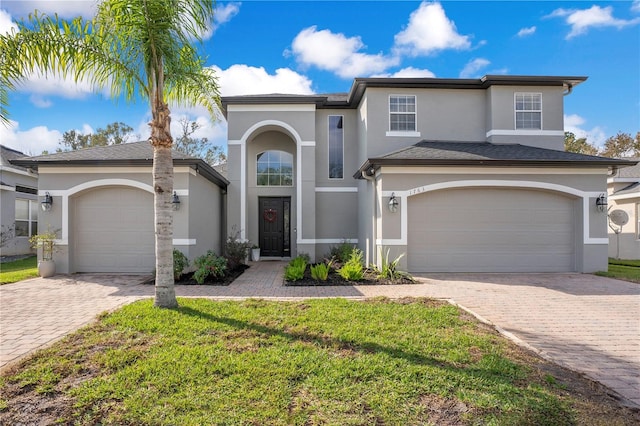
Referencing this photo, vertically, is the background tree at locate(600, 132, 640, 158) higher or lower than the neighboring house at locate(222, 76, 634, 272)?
higher

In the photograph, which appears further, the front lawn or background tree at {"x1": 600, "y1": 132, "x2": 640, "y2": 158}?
background tree at {"x1": 600, "y1": 132, "x2": 640, "y2": 158}

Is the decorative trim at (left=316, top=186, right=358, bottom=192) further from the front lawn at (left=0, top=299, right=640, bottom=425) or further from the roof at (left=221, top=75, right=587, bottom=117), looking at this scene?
the front lawn at (left=0, top=299, right=640, bottom=425)

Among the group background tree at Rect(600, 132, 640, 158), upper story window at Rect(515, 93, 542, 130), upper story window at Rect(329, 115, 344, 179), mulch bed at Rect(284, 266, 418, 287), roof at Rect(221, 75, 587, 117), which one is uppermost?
background tree at Rect(600, 132, 640, 158)

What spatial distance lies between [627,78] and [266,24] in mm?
11362

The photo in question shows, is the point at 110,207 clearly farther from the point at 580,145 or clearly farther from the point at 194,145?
the point at 580,145

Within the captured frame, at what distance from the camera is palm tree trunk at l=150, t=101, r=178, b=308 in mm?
5406

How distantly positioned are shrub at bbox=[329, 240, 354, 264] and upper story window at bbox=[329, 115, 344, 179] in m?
2.96

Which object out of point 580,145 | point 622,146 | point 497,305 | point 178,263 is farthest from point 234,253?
point 622,146

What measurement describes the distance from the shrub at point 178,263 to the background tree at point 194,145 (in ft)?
63.3

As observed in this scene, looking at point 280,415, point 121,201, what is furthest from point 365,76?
point 280,415

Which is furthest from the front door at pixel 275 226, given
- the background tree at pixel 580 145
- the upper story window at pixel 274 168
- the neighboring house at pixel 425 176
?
the background tree at pixel 580 145

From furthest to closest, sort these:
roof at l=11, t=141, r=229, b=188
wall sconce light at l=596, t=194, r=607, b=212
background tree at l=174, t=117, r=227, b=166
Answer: background tree at l=174, t=117, r=227, b=166
wall sconce light at l=596, t=194, r=607, b=212
roof at l=11, t=141, r=229, b=188

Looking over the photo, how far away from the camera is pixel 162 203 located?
5422mm

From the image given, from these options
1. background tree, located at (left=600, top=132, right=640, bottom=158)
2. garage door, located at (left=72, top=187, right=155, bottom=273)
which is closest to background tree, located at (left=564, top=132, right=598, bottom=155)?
background tree, located at (left=600, top=132, right=640, bottom=158)
